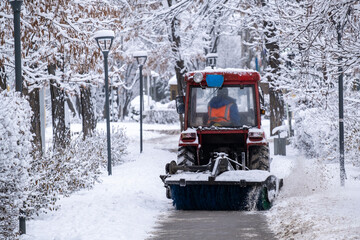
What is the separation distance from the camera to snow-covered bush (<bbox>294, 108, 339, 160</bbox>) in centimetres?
1644

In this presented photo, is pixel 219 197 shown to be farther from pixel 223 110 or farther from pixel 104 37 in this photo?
pixel 104 37

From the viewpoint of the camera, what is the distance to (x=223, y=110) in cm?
1145

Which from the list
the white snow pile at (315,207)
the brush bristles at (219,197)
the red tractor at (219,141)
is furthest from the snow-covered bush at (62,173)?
the white snow pile at (315,207)

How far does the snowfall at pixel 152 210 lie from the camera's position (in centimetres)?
768

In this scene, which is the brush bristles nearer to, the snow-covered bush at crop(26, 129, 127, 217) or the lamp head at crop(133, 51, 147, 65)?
the snow-covered bush at crop(26, 129, 127, 217)

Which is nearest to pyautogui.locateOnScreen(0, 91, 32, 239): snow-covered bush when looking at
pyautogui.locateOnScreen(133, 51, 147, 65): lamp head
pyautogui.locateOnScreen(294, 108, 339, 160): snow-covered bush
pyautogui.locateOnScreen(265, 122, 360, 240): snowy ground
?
pyautogui.locateOnScreen(265, 122, 360, 240): snowy ground

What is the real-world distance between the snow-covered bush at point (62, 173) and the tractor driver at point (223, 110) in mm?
2715

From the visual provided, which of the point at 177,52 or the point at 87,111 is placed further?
the point at 177,52

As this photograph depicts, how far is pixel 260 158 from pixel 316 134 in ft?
22.5

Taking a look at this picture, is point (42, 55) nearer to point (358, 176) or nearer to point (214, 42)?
point (358, 176)

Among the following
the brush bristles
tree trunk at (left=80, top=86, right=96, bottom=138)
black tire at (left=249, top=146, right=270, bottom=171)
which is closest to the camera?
the brush bristles

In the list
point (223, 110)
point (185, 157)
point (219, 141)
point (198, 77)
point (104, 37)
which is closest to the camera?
point (198, 77)

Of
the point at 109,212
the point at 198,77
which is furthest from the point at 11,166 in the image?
the point at 198,77

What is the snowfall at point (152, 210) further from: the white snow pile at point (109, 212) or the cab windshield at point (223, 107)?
the cab windshield at point (223, 107)
